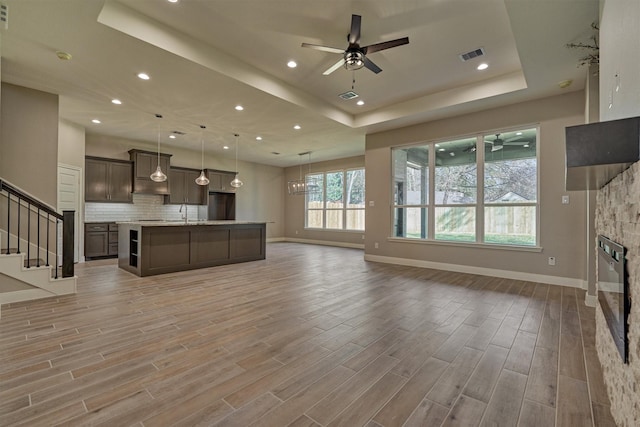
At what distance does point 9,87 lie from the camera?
433 cm

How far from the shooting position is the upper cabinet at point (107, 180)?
675cm

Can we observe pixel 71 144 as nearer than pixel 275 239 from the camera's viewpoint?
Yes

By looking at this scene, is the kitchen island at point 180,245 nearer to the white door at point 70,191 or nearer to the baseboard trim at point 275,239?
the white door at point 70,191

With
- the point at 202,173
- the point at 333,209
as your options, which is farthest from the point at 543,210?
the point at 202,173

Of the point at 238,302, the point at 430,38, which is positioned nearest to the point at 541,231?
the point at 430,38

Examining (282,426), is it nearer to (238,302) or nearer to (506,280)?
(238,302)

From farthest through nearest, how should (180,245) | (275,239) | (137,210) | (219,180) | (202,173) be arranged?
(275,239) < (219,180) < (137,210) < (202,173) < (180,245)

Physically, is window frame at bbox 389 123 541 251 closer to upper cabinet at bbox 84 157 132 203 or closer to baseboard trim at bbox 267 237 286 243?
baseboard trim at bbox 267 237 286 243

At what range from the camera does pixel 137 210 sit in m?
7.80

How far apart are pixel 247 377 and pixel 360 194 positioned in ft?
26.1

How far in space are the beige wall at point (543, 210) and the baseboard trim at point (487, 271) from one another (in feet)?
0.05

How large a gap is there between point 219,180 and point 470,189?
7.39 metres

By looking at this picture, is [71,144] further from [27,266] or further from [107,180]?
[27,266]

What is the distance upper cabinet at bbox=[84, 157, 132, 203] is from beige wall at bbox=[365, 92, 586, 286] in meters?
7.00
